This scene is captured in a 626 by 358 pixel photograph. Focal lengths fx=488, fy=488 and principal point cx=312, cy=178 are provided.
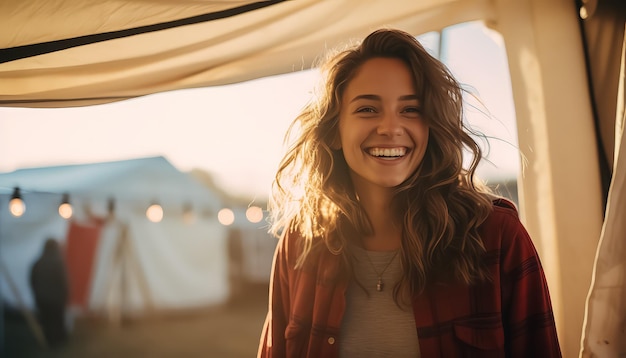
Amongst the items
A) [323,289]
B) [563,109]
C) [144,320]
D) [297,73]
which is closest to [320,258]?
[323,289]

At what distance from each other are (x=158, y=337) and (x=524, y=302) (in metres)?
5.15

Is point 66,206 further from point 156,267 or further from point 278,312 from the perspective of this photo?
point 278,312

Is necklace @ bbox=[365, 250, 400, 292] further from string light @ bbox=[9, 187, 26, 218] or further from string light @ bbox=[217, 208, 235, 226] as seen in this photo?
string light @ bbox=[217, 208, 235, 226]

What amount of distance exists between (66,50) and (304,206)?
0.85 meters

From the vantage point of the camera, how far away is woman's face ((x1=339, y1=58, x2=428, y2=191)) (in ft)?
3.46

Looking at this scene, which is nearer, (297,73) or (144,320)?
(297,73)

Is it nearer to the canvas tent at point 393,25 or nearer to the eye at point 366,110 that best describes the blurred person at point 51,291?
the canvas tent at point 393,25

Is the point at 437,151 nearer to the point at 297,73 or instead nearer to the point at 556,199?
the point at 556,199

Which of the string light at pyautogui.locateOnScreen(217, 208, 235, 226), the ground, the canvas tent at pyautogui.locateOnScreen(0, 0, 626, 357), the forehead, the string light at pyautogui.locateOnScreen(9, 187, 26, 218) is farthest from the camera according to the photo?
the ground

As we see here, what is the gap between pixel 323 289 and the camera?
1.12 m

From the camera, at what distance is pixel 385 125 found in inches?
41.3

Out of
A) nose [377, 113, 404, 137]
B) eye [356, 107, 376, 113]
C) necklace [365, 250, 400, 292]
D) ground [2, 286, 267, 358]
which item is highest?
eye [356, 107, 376, 113]

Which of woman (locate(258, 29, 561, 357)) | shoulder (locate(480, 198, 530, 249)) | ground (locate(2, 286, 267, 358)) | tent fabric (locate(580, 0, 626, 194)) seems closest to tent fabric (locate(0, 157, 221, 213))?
ground (locate(2, 286, 267, 358))

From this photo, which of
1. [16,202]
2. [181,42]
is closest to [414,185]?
[181,42]
